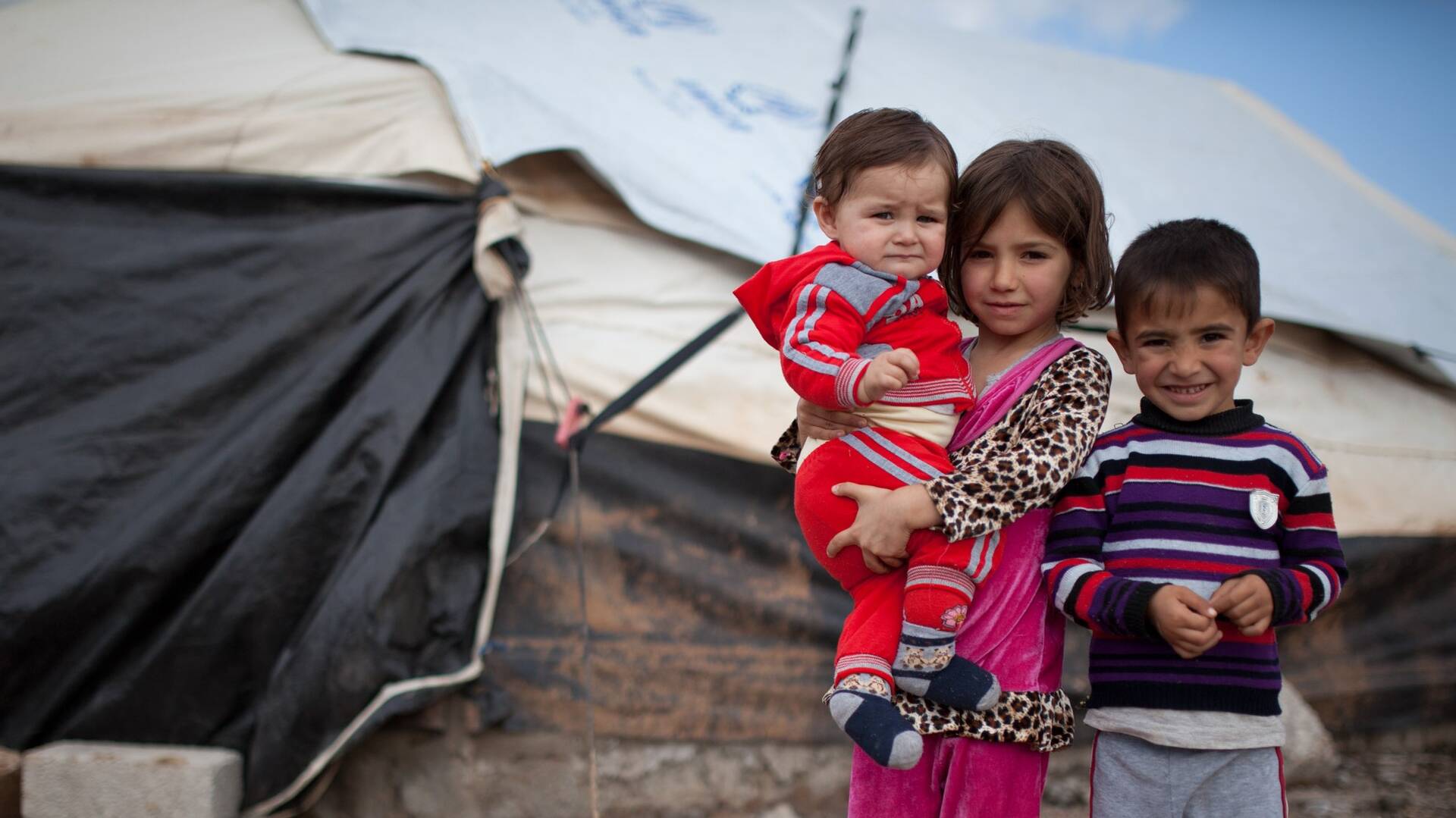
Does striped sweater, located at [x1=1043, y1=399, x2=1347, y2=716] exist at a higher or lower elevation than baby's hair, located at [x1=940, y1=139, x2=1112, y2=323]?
lower

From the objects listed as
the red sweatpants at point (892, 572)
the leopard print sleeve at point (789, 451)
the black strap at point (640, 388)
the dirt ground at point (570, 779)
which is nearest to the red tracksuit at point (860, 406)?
the red sweatpants at point (892, 572)

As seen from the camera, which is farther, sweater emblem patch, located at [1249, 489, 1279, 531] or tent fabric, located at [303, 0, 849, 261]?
tent fabric, located at [303, 0, 849, 261]

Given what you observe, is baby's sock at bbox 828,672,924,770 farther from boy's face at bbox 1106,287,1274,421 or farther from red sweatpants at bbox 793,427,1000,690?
boy's face at bbox 1106,287,1274,421

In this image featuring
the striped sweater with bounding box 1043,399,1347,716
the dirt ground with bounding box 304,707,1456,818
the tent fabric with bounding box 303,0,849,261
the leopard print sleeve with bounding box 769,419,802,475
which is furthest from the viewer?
the tent fabric with bounding box 303,0,849,261

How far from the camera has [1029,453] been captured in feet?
3.62

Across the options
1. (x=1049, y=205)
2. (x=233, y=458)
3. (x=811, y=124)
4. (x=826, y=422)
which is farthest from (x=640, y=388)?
(x=1049, y=205)

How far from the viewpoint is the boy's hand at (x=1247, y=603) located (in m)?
1.10

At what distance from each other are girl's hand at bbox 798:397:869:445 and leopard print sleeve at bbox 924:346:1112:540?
11cm

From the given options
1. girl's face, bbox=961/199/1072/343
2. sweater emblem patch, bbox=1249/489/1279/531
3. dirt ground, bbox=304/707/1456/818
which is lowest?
dirt ground, bbox=304/707/1456/818

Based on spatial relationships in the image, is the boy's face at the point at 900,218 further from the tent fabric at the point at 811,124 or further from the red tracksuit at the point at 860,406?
the tent fabric at the point at 811,124

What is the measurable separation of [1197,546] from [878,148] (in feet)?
1.78

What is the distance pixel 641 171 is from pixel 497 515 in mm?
896

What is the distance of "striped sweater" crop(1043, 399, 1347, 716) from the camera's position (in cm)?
113

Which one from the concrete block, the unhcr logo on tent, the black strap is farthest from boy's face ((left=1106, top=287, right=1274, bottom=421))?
the unhcr logo on tent
